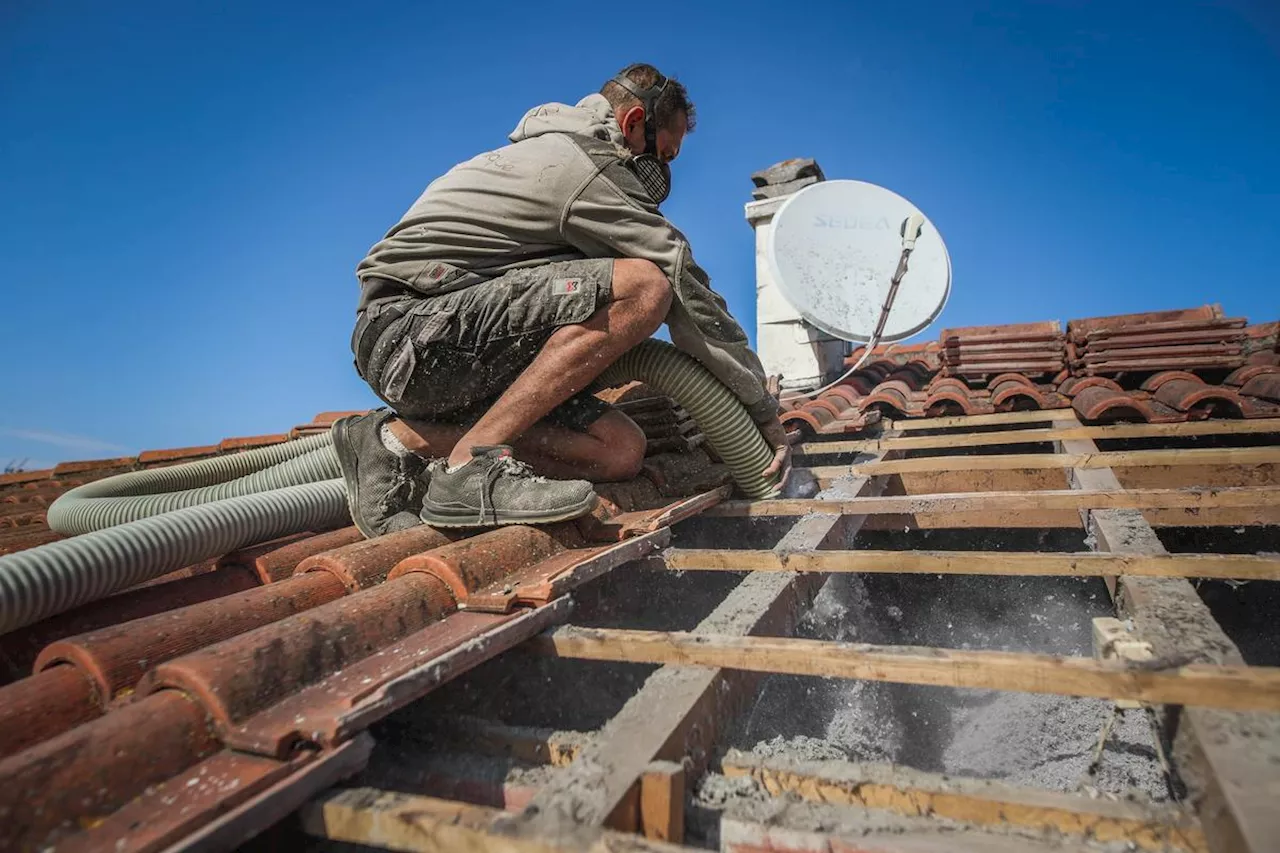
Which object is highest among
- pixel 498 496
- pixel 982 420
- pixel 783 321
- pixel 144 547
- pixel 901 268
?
pixel 901 268

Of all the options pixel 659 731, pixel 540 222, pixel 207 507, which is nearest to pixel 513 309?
pixel 540 222

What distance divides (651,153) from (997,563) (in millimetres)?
1968

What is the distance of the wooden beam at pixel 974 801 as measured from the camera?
0.90 meters

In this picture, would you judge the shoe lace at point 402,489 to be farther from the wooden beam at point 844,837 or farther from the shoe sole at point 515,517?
the wooden beam at point 844,837

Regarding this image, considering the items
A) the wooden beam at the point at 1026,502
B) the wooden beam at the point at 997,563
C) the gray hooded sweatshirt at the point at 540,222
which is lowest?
the wooden beam at the point at 997,563

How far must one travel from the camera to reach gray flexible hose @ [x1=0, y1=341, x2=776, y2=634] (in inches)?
68.9

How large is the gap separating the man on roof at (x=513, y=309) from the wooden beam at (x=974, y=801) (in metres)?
1.13

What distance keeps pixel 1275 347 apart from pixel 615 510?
201 inches

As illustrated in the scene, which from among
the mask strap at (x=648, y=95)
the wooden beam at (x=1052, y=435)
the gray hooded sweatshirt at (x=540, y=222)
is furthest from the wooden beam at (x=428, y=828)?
the wooden beam at (x=1052, y=435)

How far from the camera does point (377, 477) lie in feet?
7.93

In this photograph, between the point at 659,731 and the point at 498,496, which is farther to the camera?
the point at 498,496

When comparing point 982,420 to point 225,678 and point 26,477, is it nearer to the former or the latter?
point 225,678

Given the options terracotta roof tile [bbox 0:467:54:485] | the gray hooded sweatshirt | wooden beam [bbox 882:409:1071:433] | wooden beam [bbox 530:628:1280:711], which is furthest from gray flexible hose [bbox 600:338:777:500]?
terracotta roof tile [bbox 0:467:54:485]

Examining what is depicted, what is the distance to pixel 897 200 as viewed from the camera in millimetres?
5523
